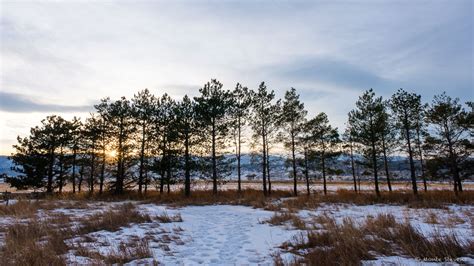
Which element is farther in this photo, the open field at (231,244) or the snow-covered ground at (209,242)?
the snow-covered ground at (209,242)

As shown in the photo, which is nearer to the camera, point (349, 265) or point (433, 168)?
point (349, 265)

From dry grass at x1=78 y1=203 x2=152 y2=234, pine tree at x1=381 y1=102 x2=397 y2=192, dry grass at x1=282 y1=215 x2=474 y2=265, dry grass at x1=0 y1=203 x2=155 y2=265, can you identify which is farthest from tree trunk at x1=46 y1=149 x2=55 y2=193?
pine tree at x1=381 y1=102 x2=397 y2=192

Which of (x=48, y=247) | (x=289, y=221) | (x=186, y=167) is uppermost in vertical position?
(x=186, y=167)

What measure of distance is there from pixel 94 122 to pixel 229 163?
52.4 ft

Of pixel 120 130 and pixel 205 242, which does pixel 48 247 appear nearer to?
pixel 205 242

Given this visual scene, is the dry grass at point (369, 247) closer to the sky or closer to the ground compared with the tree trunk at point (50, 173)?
closer to the ground

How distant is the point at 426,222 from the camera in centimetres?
896

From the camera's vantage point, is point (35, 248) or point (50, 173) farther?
point (50, 173)

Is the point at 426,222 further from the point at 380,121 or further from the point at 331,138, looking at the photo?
the point at 331,138

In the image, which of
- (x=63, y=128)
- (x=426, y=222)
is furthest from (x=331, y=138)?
(x=63, y=128)

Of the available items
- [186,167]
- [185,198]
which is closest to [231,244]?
[185,198]

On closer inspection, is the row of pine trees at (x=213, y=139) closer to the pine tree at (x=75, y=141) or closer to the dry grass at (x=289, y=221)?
the pine tree at (x=75, y=141)

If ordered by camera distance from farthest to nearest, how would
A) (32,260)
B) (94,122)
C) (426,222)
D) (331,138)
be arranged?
(331,138) < (94,122) < (426,222) < (32,260)

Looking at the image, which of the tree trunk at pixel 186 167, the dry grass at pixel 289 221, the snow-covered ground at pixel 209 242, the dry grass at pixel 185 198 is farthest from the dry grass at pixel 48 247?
the tree trunk at pixel 186 167
